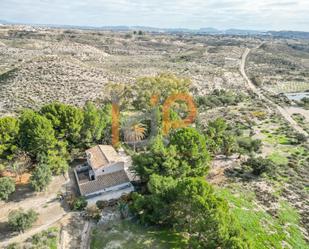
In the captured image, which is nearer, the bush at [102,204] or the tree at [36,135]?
the bush at [102,204]

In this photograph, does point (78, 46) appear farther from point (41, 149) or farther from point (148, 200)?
point (148, 200)

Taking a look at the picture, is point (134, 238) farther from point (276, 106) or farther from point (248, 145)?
point (276, 106)

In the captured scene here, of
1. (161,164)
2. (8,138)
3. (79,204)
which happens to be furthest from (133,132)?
(8,138)

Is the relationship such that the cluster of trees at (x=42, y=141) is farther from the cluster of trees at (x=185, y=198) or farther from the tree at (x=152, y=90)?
the tree at (x=152, y=90)

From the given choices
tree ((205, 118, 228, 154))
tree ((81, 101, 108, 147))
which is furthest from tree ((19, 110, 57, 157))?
tree ((205, 118, 228, 154))

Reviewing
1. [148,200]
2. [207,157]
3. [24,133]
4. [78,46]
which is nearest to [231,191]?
[207,157]

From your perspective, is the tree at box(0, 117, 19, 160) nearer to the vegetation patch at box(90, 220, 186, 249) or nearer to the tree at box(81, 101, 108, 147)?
the tree at box(81, 101, 108, 147)

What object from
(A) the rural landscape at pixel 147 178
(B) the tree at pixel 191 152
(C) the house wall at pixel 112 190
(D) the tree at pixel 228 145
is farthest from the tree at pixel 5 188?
(D) the tree at pixel 228 145
